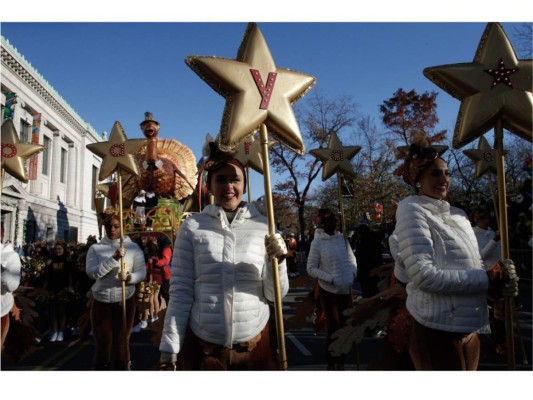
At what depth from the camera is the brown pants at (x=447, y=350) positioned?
2723 millimetres

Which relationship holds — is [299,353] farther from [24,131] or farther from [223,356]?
[24,131]

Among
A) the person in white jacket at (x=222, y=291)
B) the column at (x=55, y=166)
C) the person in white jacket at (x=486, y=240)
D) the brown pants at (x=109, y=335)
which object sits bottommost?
the brown pants at (x=109, y=335)

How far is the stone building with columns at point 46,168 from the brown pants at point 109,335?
15.9 meters

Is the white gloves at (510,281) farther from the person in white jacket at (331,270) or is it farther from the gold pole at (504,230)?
the person in white jacket at (331,270)

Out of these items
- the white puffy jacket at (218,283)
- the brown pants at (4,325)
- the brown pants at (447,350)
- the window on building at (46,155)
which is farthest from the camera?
the window on building at (46,155)

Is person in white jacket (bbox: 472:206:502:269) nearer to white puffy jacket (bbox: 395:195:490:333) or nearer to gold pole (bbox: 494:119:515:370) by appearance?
gold pole (bbox: 494:119:515:370)

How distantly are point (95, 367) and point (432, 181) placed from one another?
4.20 meters

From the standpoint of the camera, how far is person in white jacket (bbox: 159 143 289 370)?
262cm

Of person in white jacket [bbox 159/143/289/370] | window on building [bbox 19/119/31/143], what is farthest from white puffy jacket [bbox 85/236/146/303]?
window on building [bbox 19/119/31/143]

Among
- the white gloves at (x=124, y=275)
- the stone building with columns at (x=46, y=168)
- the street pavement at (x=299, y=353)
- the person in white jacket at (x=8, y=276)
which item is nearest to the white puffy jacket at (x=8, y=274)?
the person in white jacket at (x=8, y=276)

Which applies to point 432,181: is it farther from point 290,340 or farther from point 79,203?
point 79,203

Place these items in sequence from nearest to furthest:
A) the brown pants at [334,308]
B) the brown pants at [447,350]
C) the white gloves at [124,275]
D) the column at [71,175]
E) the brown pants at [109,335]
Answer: the brown pants at [447,350]
the brown pants at [109,335]
the white gloves at [124,275]
the brown pants at [334,308]
the column at [71,175]

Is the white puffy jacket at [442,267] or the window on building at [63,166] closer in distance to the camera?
the white puffy jacket at [442,267]

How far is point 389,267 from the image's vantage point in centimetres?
520
